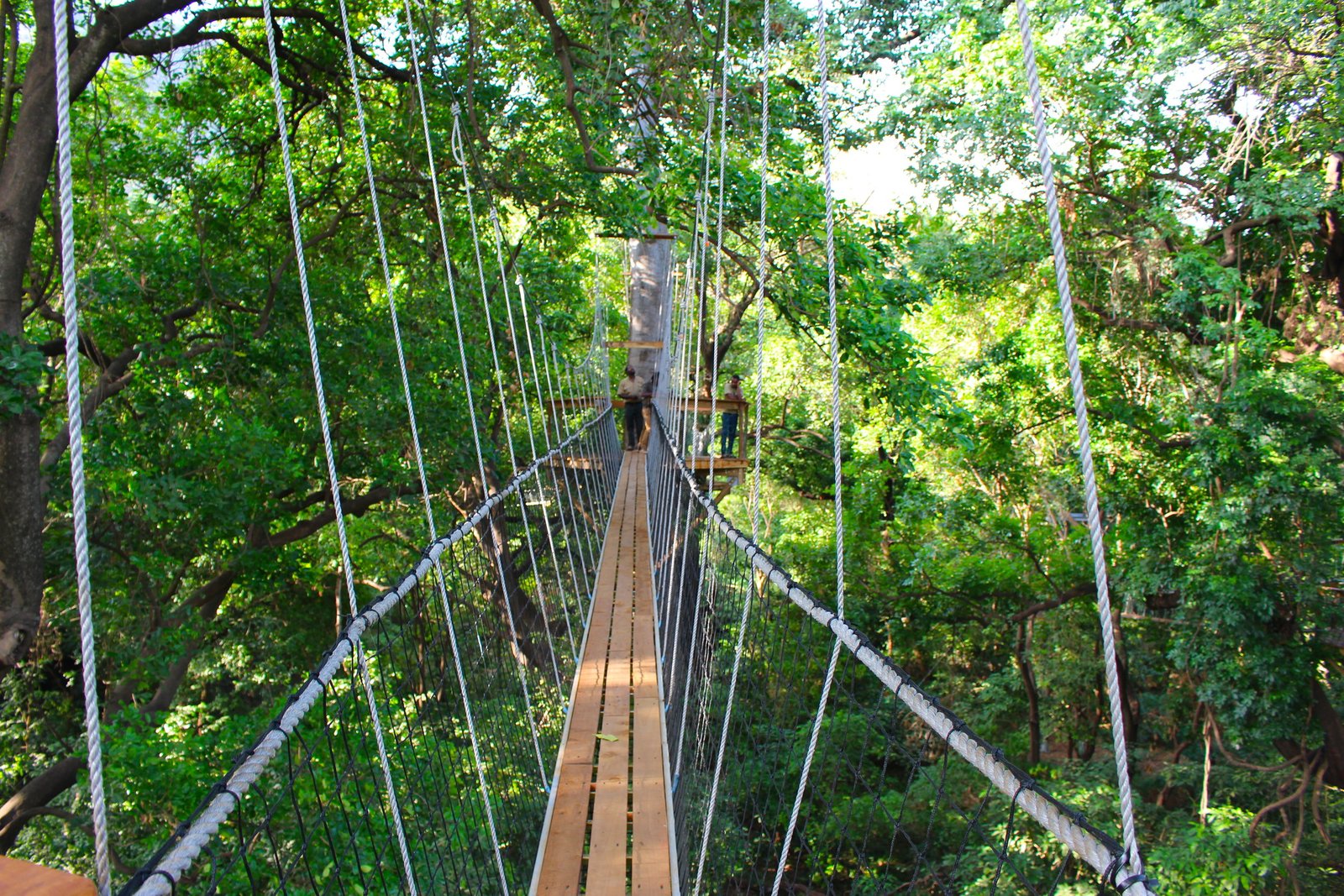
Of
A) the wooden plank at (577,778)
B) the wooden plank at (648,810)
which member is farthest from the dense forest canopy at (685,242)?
the wooden plank at (648,810)

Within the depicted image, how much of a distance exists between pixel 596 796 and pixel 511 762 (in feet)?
1.58

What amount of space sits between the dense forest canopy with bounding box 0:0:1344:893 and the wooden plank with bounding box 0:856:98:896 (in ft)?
10.3

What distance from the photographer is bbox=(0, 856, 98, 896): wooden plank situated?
54 cm

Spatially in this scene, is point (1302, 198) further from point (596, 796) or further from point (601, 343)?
point (601, 343)

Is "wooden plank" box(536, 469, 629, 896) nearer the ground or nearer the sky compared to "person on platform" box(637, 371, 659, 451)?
nearer the ground

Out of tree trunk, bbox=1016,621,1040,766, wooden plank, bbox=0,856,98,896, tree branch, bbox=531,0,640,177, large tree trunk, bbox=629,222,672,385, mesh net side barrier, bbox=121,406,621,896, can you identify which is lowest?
tree trunk, bbox=1016,621,1040,766

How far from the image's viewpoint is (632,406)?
8672 mm

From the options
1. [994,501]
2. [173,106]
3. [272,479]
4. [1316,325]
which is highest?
[173,106]

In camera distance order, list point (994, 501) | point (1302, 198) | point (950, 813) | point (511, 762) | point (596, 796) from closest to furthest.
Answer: point (596, 796), point (511, 762), point (1302, 198), point (950, 813), point (994, 501)

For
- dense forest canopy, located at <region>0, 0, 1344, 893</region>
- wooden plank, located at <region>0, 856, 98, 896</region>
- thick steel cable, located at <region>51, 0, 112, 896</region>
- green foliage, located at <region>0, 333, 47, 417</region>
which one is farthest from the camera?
dense forest canopy, located at <region>0, 0, 1344, 893</region>

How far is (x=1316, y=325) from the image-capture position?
18.6ft

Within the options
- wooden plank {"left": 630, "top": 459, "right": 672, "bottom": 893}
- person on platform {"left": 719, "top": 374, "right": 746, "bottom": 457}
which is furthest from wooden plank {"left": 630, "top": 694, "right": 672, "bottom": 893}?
person on platform {"left": 719, "top": 374, "right": 746, "bottom": 457}

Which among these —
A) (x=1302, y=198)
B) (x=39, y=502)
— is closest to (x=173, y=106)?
(x=39, y=502)

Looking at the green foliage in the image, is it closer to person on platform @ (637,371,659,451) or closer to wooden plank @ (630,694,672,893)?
wooden plank @ (630,694,672,893)
